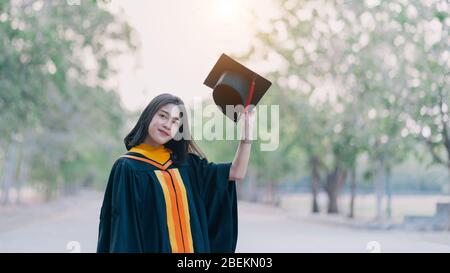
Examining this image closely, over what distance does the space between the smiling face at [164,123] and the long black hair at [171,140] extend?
0.02m

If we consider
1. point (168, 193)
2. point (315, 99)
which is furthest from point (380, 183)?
point (168, 193)

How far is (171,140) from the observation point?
2766 millimetres

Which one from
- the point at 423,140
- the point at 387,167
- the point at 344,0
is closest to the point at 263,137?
the point at 387,167

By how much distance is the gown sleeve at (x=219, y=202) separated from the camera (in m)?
2.74

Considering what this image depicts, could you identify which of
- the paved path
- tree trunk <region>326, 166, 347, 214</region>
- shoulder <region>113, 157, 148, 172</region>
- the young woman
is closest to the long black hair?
the young woman

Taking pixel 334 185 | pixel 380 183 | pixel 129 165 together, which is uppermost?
pixel 129 165

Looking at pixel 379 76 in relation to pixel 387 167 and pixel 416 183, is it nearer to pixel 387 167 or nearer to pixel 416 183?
pixel 387 167

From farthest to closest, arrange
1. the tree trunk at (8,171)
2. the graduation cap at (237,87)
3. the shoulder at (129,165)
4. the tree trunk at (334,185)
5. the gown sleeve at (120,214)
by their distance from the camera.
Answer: the tree trunk at (8,171)
the tree trunk at (334,185)
the graduation cap at (237,87)
the shoulder at (129,165)
the gown sleeve at (120,214)

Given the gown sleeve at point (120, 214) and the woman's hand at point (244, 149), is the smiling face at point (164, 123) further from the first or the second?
the woman's hand at point (244, 149)

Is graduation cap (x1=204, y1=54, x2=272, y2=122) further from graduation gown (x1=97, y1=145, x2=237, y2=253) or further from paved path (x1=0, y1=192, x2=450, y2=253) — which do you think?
paved path (x1=0, y1=192, x2=450, y2=253)

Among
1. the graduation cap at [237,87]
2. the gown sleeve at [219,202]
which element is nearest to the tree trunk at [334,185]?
the graduation cap at [237,87]

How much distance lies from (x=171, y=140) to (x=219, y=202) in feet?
1.13

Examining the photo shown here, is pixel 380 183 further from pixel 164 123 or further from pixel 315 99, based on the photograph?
pixel 164 123
